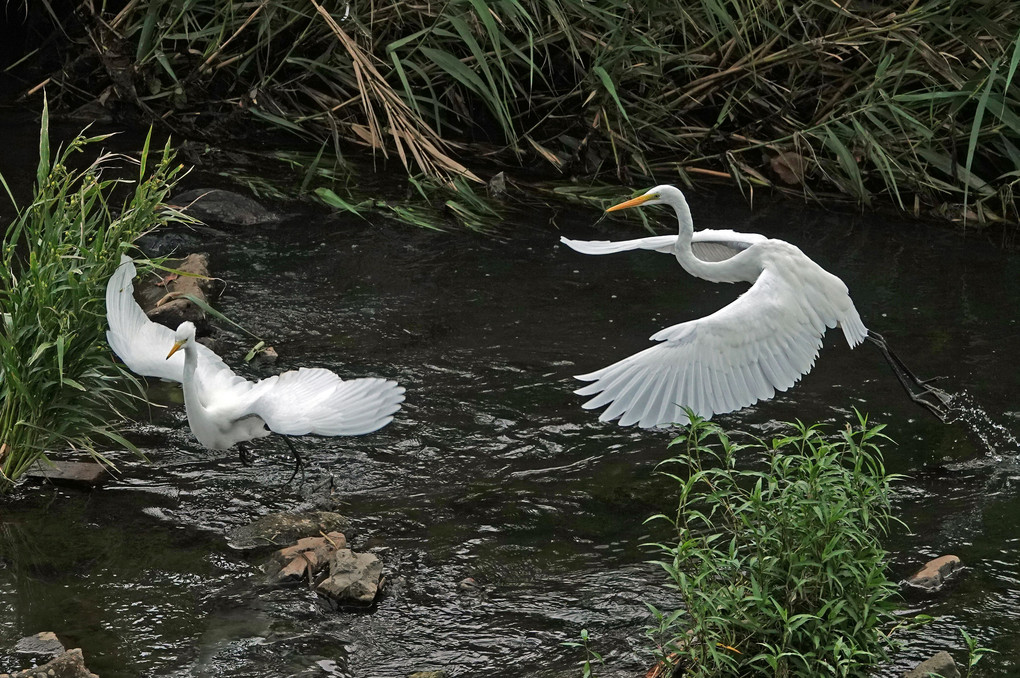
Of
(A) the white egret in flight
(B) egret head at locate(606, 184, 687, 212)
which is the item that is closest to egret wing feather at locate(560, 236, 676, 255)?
(B) egret head at locate(606, 184, 687, 212)

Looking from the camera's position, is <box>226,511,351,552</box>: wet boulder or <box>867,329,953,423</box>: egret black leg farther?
<box>867,329,953,423</box>: egret black leg

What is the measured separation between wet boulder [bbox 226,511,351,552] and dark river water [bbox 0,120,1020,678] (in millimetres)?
77

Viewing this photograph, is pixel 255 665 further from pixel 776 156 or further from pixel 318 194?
pixel 776 156

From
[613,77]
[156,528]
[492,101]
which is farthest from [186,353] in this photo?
[613,77]

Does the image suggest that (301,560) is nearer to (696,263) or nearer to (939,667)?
(939,667)

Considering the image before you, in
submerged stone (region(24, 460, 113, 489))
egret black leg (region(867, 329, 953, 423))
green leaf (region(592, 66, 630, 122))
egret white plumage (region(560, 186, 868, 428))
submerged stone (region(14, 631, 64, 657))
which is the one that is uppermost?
green leaf (region(592, 66, 630, 122))

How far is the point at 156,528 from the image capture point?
3.82m

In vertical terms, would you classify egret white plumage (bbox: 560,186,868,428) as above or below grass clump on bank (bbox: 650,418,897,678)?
above

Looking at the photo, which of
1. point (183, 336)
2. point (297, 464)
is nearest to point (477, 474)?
point (297, 464)

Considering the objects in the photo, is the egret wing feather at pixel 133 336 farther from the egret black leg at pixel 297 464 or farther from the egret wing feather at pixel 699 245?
the egret wing feather at pixel 699 245

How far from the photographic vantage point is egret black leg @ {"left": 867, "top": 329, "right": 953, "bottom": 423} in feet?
15.3

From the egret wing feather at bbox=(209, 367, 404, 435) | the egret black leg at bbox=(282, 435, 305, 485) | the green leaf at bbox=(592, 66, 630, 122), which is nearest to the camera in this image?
the egret wing feather at bbox=(209, 367, 404, 435)

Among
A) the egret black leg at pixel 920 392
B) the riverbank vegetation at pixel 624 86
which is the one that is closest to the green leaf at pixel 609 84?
the riverbank vegetation at pixel 624 86

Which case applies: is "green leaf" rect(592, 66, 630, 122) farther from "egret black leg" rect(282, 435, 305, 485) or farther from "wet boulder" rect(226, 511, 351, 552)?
"wet boulder" rect(226, 511, 351, 552)
